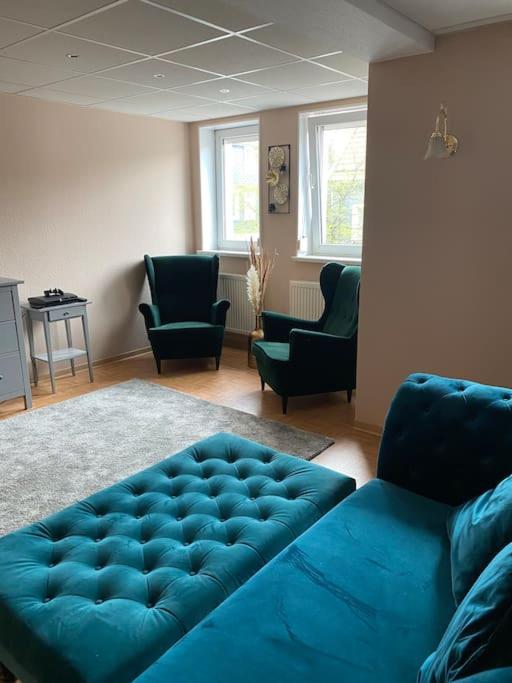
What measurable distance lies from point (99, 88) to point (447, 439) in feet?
11.2

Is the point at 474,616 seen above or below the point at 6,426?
above

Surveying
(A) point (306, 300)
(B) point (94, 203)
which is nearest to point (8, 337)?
(B) point (94, 203)

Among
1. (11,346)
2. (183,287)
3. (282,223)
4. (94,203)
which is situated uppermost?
(94,203)

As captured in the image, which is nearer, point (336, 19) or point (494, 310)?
point (336, 19)

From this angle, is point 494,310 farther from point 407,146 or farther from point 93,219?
point 93,219

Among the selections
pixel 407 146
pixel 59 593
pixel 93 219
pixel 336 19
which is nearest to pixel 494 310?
pixel 407 146

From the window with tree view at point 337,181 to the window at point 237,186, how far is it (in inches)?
28.7

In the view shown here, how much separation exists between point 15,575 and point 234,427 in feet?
6.77

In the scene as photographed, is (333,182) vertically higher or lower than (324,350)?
higher

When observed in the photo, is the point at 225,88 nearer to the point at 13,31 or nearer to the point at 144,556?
the point at 13,31

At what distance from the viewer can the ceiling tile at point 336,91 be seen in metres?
3.75

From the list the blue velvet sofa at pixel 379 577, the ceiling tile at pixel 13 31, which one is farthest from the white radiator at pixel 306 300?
the ceiling tile at pixel 13 31

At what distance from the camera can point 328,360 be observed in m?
3.71

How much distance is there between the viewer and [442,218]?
2895 mm
